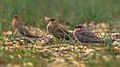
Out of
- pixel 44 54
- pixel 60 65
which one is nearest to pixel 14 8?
pixel 44 54

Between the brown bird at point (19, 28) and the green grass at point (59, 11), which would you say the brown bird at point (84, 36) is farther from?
the brown bird at point (19, 28)

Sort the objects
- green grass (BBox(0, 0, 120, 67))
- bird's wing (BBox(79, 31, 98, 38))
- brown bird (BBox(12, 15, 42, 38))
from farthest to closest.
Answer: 1. green grass (BBox(0, 0, 120, 67))
2. brown bird (BBox(12, 15, 42, 38))
3. bird's wing (BBox(79, 31, 98, 38))

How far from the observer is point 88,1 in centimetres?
1278

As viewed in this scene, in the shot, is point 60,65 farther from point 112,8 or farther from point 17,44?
point 112,8

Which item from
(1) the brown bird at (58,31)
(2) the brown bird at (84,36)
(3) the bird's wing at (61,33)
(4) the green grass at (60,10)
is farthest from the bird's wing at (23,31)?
(2) the brown bird at (84,36)

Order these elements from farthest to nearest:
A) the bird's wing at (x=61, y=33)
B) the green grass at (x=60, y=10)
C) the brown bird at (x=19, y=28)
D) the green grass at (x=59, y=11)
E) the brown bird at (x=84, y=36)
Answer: the green grass at (x=60, y=10)
the green grass at (x=59, y=11)
the brown bird at (x=19, y=28)
the bird's wing at (x=61, y=33)
the brown bird at (x=84, y=36)

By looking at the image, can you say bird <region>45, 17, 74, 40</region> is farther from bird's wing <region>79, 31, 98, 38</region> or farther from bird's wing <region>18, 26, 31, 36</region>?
bird's wing <region>18, 26, 31, 36</region>

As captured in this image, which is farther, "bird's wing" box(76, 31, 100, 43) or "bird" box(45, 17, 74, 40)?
"bird" box(45, 17, 74, 40)

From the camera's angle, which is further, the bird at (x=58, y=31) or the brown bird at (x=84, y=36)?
the bird at (x=58, y=31)

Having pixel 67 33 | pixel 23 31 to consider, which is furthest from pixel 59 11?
pixel 67 33

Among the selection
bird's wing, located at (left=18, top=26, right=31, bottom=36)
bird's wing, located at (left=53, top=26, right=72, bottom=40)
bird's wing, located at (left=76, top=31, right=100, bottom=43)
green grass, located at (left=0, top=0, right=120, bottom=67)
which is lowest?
bird's wing, located at (left=76, top=31, right=100, bottom=43)

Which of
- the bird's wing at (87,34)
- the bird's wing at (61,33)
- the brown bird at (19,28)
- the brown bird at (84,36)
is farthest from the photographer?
the brown bird at (19,28)

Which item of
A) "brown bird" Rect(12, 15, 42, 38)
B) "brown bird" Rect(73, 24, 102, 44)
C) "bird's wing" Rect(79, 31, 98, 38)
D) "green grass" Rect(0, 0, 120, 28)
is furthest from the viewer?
"green grass" Rect(0, 0, 120, 28)

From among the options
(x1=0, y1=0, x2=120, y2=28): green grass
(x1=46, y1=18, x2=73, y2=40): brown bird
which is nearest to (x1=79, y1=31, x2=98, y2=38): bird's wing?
(x1=46, y1=18, x2=73, y2=40): brown bird
